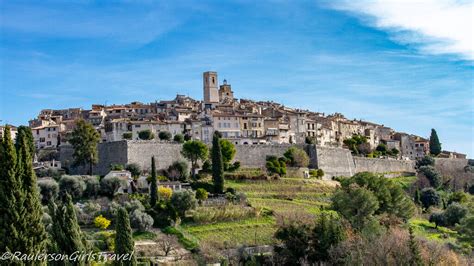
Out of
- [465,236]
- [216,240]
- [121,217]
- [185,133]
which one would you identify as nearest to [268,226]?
[216,240]

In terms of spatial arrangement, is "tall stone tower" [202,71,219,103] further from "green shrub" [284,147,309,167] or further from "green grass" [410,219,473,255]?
"green grass" [410,219,473,255]

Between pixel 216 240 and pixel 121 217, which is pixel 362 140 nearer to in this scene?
pixel 216 240

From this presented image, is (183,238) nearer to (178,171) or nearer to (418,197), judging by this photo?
(178,171)

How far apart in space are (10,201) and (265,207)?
32.5m

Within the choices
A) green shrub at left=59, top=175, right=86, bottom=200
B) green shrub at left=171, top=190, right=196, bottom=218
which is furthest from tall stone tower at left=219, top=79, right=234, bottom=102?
green shrub at left=171, top=190, right=196, bottom=218

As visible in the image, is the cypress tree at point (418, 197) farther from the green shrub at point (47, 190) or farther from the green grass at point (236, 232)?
the green shrub at point (47, 190)

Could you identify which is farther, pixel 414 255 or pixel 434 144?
pixel 434 144

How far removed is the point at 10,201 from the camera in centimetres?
1995

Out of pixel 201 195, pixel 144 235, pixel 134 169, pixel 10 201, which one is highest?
pixel 134 169

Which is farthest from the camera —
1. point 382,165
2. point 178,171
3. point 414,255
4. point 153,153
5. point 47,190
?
point 382,165

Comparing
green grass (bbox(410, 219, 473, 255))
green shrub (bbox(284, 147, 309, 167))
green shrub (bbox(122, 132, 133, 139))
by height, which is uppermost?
green shrub (bbox(122, 132, 133, 139))

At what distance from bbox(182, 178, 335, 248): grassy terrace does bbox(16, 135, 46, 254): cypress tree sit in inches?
854

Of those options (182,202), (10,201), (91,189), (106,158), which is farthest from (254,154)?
(10,201)

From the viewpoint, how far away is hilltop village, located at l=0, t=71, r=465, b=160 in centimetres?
7319
